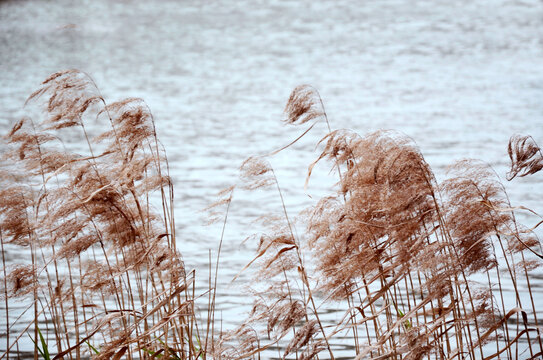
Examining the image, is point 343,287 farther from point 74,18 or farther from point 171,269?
point 74,18

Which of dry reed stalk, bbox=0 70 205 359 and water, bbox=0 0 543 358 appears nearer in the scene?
dry reed stalk, bbox=0 70 205 359

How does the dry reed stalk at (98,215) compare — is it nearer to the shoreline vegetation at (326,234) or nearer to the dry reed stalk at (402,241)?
the shoreline vegetation at (326,234)

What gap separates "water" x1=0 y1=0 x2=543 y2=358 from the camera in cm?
775

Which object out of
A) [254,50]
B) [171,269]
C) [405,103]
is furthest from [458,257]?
[254,50]

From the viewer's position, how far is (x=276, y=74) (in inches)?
563

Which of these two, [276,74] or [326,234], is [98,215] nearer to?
[326,234]

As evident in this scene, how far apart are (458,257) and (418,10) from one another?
20243 mm

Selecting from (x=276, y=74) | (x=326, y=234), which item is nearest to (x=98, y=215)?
(x=326, y=234)

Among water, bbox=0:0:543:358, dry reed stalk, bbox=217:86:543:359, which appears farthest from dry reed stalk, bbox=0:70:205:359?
water, bbox=0:0:543:358

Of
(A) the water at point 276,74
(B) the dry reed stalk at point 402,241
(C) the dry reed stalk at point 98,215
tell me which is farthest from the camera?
(A) the water at point 276,74

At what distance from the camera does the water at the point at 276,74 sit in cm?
775

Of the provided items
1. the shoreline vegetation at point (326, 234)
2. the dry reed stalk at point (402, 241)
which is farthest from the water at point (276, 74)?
the dry reed stalk at point (402, 241)

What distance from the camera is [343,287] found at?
2.54 m

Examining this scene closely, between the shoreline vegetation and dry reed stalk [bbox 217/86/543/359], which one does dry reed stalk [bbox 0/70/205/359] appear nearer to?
the shoreline vegetation
